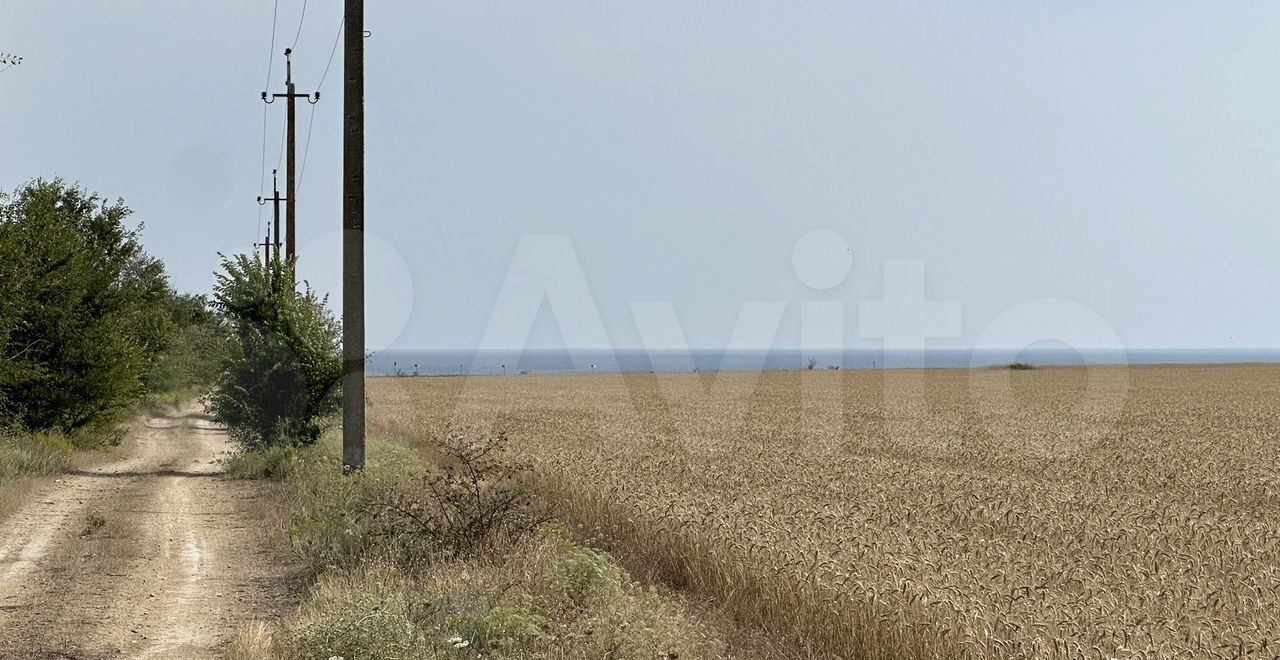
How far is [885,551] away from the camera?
10.3 m

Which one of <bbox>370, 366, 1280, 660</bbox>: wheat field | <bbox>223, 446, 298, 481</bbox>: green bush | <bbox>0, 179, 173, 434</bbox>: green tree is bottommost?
<bbox>223, 446, 298, 481</bbox>: green bush

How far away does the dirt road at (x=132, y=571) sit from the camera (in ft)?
32.1

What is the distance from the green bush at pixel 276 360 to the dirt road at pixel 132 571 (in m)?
3.50

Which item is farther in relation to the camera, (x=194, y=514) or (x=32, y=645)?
(x=194, y=514)

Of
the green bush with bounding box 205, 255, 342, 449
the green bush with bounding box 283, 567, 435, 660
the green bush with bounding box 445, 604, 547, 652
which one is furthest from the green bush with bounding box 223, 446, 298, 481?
the green bush with bounding box 445, 604, 547, 652

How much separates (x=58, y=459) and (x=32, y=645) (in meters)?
17.2

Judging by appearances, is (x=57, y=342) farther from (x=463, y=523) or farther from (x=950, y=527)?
(x=950, y=527)

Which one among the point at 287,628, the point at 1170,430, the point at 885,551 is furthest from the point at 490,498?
the point at 1170,430

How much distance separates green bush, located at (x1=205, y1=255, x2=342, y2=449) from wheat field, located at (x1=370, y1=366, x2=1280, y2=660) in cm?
349

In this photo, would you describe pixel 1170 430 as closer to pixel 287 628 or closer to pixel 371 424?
pixel 371 424

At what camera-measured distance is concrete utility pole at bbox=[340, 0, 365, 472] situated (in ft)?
A: 59.9

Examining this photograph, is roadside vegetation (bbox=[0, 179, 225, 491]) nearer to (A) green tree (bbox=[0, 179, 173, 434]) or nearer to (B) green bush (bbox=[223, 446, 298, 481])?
(A) green tree (bbox=[0, 179, 173, 434])

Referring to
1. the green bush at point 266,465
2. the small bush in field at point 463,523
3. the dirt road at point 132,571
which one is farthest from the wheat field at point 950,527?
the green bush at point 266,465

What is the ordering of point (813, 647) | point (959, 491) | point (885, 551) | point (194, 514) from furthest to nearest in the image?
point (194, 514) < point (959, 491) < point (885, 551) < point (813, 647)
